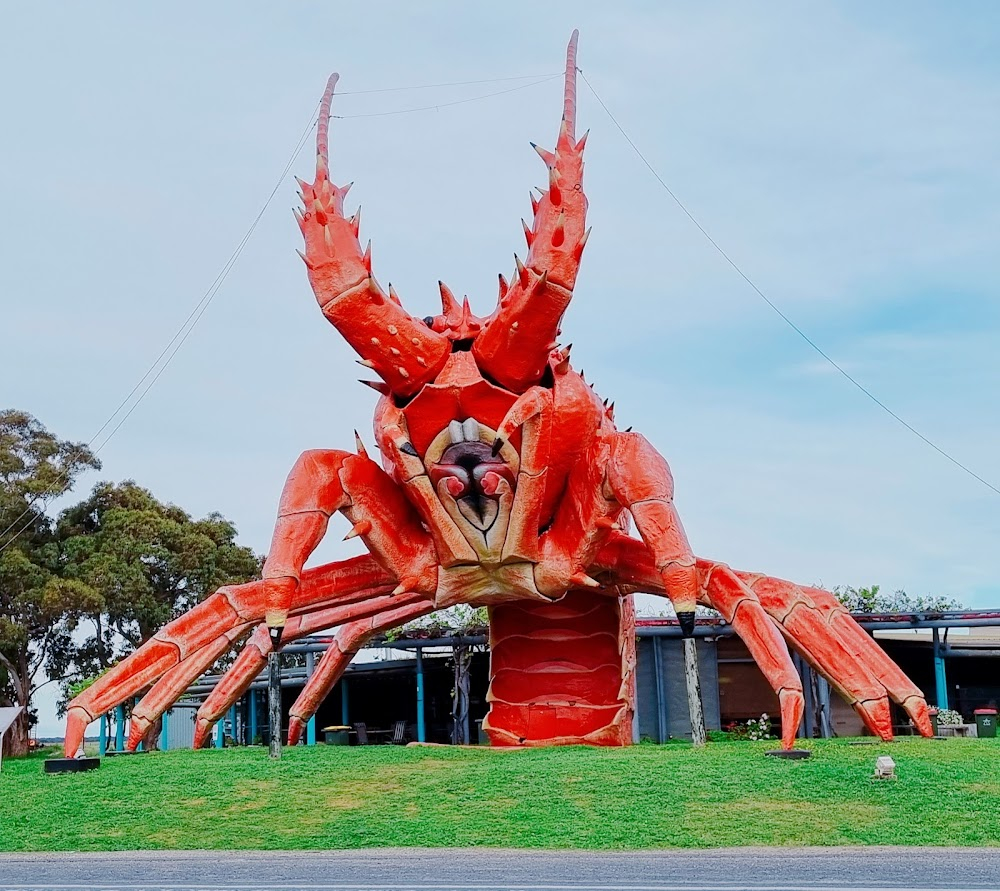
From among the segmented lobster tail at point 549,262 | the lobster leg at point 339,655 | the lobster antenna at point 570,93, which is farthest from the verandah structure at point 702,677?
the lobster antenna at point 570,93

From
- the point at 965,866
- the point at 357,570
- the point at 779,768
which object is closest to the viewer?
the point at 965,866

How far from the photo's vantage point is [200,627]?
45.1ft

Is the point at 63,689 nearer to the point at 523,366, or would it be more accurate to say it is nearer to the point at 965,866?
the point at 523,366

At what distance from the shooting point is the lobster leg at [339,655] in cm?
1672

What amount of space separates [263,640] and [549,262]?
22.7ft

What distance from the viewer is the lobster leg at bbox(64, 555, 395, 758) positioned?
1302cm

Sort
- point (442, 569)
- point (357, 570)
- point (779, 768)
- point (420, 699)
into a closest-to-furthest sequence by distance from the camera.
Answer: point (779, 768) → point (442, 569) → point (357, 570) → point (420, 699)

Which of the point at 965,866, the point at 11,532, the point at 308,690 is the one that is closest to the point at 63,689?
the point at 11,532

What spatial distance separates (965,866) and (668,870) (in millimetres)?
1752

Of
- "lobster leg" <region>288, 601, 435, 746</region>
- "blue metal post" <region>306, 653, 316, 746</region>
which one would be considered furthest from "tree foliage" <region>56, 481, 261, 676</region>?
"lobster leg" <region>288, 601, 435, 746</region>

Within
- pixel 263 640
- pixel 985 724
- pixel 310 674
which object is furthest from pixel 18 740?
pixel 985 724

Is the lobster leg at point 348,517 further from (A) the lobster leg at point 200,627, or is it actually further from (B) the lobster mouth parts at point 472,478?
(B) the lobster mouth parts at point 472,478

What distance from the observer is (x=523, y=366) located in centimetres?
1275

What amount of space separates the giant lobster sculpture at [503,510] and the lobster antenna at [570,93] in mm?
24
